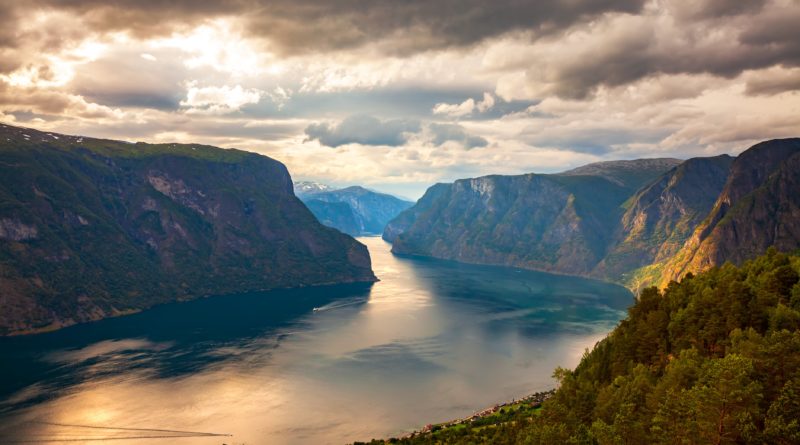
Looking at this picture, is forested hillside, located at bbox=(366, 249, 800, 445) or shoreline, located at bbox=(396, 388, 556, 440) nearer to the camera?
forested hillside, located at bbox=(366, 249, 800, 445)

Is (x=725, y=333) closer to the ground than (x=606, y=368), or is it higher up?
higher up

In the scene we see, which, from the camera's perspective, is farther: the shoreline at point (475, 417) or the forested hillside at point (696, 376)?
the shoreline at point (475, 417)

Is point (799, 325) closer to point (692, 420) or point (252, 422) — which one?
point (692, 420)

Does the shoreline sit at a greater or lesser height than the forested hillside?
lesser

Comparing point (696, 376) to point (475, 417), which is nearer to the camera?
point (696, 376)

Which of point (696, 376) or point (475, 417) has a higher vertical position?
point (696, 376)

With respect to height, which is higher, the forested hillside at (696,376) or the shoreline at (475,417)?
the forested hillside at (696,376)

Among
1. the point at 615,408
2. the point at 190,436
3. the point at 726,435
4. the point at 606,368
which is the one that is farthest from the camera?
the point at 190,436

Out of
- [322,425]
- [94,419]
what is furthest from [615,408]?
[94,419]
